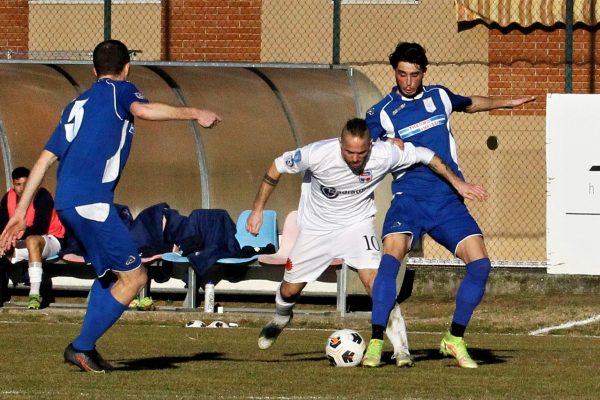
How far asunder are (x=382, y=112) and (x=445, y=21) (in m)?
10.3

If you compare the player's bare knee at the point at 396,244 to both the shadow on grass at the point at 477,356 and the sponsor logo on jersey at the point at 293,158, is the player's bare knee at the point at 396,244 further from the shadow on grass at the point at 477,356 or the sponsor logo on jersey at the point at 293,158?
the shadow on grass at the point at 477,356

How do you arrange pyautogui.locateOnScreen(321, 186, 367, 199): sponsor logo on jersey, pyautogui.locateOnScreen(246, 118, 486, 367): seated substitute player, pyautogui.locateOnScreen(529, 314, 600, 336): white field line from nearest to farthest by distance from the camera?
1. pyautogui.locateOnScreen(246, 118, 486, 367): seated substitute player
2. pyautogui.locateOnScreen(321, 186, 367, 199): sponsor logo on jersey
3. pyautogui.locateOnScreen(529, 314, 600, 336): white field line

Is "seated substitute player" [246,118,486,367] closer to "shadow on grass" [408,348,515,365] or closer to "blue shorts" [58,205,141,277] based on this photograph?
"shadow on grass" [408,348,515,365]

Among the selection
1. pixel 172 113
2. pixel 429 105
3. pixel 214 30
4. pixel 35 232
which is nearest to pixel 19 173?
pixel 35 232

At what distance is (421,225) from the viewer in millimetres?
9656

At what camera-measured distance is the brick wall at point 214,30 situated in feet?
68.6

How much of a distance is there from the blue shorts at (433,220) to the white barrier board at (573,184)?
20.6ft

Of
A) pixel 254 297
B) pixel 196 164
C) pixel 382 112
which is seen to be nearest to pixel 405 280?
pixel 254 297

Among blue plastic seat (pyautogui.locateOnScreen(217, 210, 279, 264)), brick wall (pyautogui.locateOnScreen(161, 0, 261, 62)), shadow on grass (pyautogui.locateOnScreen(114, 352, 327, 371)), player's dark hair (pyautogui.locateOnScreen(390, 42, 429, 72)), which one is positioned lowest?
shadow on grass (pyautogui.locateOnScreen(114, 352, 327, 371))

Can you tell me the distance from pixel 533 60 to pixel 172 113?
40.3ft

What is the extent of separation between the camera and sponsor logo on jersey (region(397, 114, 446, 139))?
9.77 m

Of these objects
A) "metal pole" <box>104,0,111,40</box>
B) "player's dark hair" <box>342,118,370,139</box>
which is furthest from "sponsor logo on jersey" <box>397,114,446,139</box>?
"metal pole" <box>104,0,111,40</box>

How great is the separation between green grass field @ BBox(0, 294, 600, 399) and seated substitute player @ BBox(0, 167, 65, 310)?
0.47 meters

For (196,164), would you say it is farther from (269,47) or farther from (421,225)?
(421,225)
